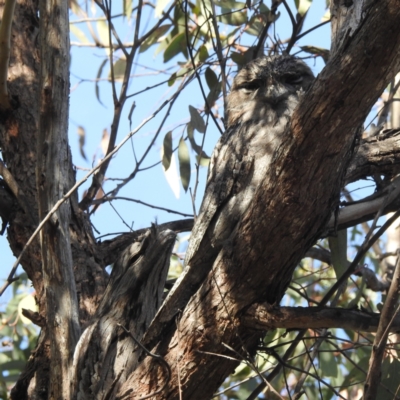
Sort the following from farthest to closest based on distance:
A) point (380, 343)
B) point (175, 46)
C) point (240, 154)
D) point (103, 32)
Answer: point (103, 32) < point (175, 46) < point (240, 154) < point (380, 343)

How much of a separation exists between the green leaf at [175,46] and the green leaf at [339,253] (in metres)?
1.55

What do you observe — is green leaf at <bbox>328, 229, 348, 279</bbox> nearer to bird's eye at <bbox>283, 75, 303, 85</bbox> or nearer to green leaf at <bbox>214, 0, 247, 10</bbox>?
bird's eye at <bbox>283, 75, 303, 85</bbox>

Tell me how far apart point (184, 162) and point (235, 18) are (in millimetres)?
851

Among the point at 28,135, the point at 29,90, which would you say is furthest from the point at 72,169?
the point at 29,90

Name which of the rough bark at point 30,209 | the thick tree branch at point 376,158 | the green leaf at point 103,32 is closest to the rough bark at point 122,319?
the rough bark at point 30,209

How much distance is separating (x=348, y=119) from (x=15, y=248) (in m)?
1.46

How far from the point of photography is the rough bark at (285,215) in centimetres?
152

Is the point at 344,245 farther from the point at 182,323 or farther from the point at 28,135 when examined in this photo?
the point at 28,135

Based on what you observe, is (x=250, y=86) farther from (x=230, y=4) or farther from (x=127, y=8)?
(x=127, y=8)

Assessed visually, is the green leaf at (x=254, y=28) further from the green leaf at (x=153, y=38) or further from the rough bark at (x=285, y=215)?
the rough bark at (x=285, y=215)

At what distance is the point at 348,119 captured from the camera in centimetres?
158

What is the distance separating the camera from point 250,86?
10.5 feet

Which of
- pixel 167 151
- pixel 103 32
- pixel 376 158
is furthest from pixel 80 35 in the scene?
pixel 376 158

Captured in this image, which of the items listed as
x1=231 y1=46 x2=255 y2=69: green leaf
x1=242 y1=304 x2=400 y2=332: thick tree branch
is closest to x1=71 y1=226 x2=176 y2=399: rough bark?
x1=242 y1=304 x2=400 y2=332: thick tree branch
